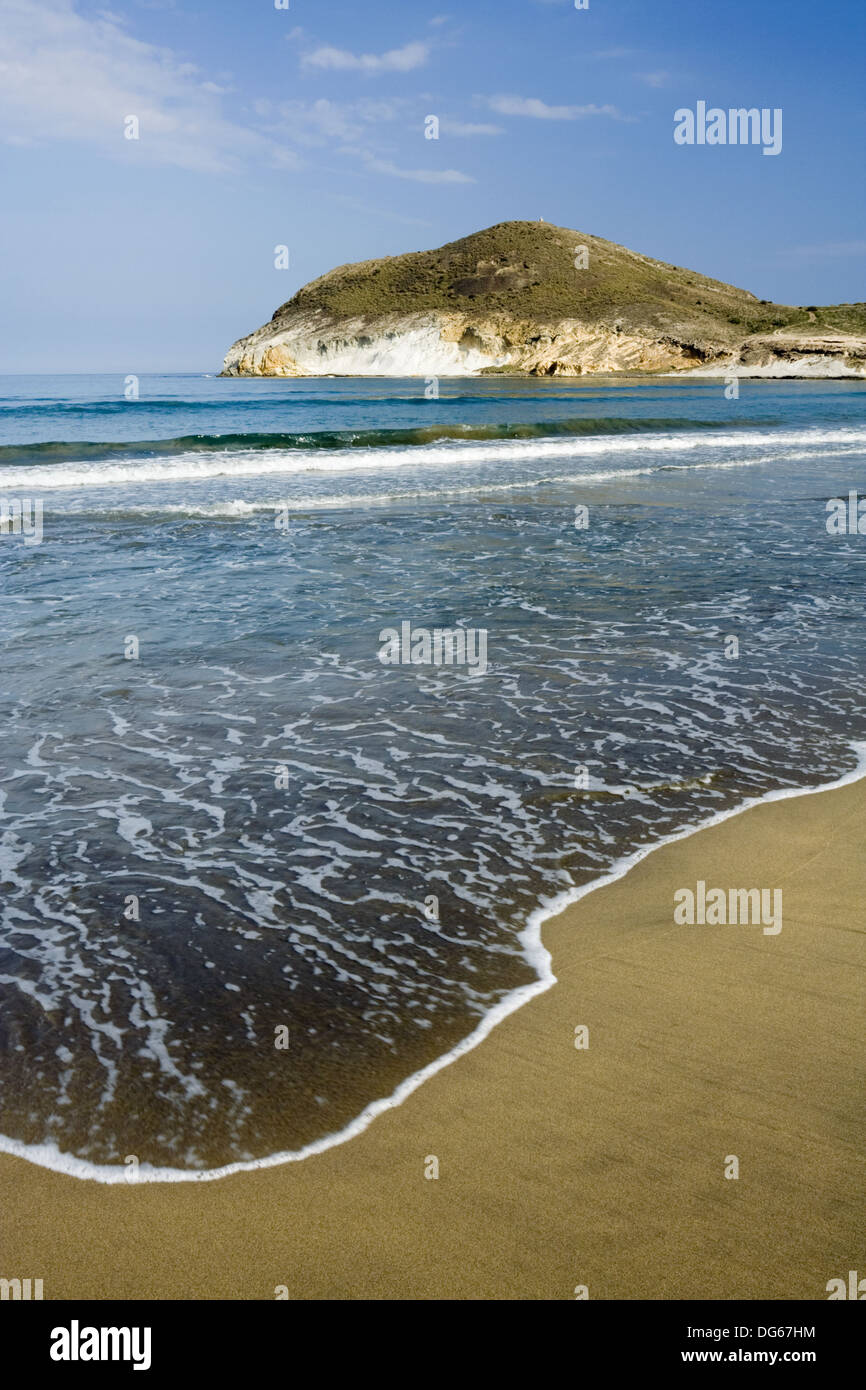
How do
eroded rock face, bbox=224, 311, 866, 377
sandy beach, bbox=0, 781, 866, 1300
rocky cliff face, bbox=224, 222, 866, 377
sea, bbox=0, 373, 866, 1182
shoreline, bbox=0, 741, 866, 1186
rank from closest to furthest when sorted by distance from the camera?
sandy beach, bbox=0, 781, 866, 1300 < shoreline, bbox=0, 741, 866, 1186 < sea, bbox=0, 373, 866, 1182 < eroded rock face, bbox=224, 311, 866, 377 < rocky cliff face, bbox=224, 222, 866, 377

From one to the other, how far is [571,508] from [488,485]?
3656mm

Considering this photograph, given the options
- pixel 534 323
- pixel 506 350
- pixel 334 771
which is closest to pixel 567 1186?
pixel 334 771

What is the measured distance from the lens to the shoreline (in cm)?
251

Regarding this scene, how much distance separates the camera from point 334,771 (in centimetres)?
513

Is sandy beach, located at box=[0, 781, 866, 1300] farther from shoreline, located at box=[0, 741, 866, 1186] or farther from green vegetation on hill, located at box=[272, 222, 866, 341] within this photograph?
green vegetation on hill, located at box=[272, 222, 866, 341]

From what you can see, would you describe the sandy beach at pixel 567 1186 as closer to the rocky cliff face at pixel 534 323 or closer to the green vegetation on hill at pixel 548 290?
the rocky cliff face at pixel 534 323

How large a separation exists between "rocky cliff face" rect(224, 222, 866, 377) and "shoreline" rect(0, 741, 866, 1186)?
10093cm

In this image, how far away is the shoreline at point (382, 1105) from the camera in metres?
2.51

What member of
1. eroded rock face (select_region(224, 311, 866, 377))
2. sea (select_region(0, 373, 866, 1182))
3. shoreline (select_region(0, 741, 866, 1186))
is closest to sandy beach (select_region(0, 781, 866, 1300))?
shoreline (select_region(0, 741, 866, 1186))

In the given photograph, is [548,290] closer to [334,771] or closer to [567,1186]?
[334,771]

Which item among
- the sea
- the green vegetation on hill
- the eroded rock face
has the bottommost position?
the sea

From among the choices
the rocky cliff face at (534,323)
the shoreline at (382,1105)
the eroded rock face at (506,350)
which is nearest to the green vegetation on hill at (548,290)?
the rocky cliff face at (534,323)

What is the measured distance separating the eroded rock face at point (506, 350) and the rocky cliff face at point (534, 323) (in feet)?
0.47
